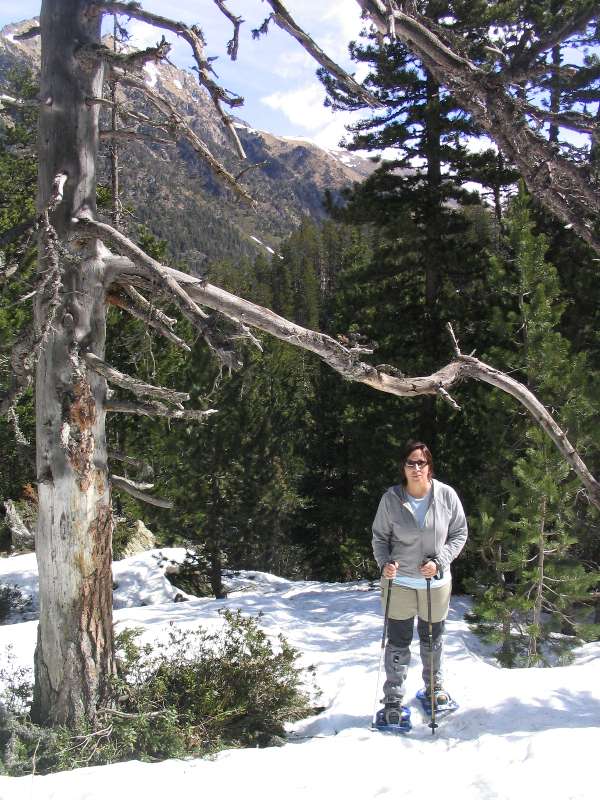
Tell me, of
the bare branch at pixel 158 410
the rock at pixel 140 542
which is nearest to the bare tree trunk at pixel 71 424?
the bare branch at pixel 158 410

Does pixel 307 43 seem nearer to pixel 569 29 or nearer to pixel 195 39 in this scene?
pixel 195 39

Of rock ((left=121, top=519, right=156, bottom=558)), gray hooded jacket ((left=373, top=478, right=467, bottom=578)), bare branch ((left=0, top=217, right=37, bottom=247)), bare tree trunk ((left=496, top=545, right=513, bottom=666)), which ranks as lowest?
rock ((left=121, top=519, right=156, bottom=558))

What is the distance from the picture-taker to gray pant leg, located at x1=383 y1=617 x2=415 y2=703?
457cm

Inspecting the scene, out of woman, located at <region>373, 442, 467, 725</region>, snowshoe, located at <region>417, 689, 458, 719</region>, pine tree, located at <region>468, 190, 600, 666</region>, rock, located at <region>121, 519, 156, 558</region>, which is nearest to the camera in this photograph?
woman, located at <region>373, 442, 467, 725</region>

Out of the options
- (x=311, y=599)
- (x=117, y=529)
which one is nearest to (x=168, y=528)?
(x=117, y=529)

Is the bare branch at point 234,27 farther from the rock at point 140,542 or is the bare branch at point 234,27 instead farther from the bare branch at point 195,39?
the rock at point 140,542

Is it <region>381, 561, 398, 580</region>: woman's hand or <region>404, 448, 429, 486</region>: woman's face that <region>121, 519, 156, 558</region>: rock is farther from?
<region>404, 448, 429, 486</region>: woman's face

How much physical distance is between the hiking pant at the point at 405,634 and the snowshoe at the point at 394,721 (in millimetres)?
72

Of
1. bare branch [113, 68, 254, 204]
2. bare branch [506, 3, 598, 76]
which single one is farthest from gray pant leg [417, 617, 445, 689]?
bare branch [506, 3, 598, 76]

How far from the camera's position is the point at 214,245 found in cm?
11588

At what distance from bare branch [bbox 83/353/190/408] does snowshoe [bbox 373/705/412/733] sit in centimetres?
264

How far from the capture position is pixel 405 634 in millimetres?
4680

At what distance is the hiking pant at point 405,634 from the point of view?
4.59 m

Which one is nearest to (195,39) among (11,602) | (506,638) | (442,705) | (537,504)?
(442,705)
